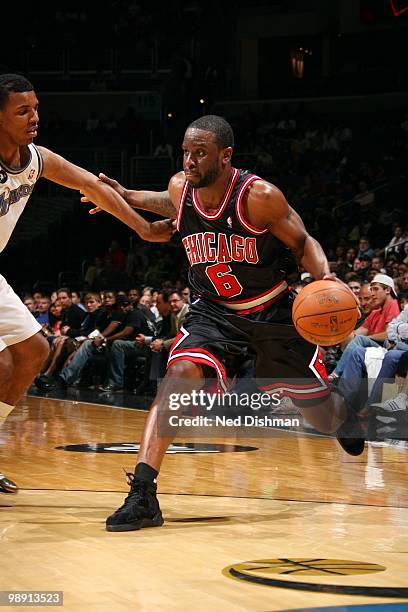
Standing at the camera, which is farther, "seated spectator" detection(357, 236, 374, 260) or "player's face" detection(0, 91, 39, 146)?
"seated spectator" detection(357, 236, 374, 260)

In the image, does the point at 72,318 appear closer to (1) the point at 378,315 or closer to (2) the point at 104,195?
(1) the point at 378,315

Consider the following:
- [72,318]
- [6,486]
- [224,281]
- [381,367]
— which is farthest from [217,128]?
[72,318]

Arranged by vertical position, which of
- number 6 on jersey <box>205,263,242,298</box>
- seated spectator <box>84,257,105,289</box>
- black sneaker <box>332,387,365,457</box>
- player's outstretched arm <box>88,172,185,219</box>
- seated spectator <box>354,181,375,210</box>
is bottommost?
black sneaker <box>332,387,365,457</box>

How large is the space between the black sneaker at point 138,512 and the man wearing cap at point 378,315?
189 inches

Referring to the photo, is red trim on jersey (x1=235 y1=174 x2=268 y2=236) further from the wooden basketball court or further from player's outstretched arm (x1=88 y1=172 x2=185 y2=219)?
the wooden basketball court

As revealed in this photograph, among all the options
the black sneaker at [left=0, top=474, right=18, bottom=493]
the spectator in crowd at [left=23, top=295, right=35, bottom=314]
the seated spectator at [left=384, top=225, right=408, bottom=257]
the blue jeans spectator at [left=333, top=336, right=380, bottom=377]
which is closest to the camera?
the black sneaker at [left=0, top=474, right=18, bottom=493]

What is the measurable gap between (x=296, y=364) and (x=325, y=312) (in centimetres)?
50

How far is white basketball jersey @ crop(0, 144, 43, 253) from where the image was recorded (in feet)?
15.9

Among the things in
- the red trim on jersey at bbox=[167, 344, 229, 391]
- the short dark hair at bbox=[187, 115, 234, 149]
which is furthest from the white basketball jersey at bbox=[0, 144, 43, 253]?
the red trim on jersey at bbox=[167, 344, 229, 391]

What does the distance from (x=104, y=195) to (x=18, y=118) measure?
2.26ft

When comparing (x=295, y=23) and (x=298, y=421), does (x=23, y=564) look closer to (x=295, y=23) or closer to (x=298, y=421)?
(x=298, y=421)

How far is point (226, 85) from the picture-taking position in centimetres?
2389

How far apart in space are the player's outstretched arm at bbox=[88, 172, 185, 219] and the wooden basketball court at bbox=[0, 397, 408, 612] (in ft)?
5.02

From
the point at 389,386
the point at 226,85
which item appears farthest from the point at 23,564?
the point at 226,85
